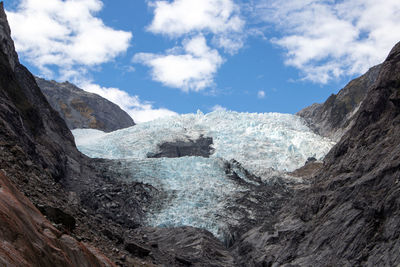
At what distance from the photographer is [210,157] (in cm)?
5025

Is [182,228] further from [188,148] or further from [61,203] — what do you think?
[188,148]

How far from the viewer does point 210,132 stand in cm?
5878

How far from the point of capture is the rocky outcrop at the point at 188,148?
51.1 m

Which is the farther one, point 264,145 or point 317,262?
point 264,145

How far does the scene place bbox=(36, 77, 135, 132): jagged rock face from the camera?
79162 mm

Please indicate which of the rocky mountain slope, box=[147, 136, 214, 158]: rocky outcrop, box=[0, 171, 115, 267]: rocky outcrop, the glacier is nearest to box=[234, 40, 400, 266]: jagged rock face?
the rocky mountain slope

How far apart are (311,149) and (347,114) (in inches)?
794

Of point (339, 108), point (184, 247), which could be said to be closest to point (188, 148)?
point (339, 108)

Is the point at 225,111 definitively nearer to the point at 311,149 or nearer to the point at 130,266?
the point at 311,149

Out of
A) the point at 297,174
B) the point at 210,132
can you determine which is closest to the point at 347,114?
the point at 210,132

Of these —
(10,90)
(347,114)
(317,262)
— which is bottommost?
(317,262)

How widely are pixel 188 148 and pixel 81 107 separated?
34.1 meters

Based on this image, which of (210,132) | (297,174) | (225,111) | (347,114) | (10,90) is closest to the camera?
(10,90)

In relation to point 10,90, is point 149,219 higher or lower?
lower
